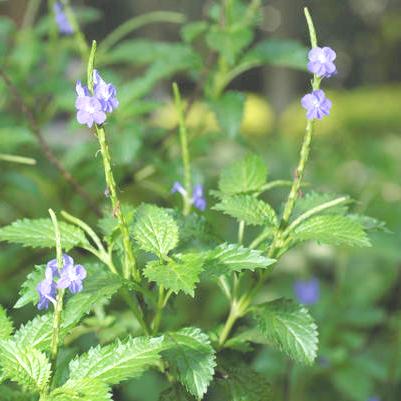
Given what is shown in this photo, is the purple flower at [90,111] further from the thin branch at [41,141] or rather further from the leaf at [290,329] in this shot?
the thin branch at [41,141]

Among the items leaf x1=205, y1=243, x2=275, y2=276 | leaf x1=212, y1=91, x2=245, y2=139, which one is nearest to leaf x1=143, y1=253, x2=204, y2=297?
leaf x1=205, y1=243, x2=275, y2=276

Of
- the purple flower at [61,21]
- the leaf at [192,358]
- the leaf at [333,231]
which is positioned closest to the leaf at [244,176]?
the leaf at [333,231]

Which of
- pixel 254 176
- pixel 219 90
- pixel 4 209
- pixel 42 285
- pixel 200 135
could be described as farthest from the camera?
pixel 4 209

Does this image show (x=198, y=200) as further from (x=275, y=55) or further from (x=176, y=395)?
(x=275, y=55)

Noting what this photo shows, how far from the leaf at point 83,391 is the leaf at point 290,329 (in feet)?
1.03

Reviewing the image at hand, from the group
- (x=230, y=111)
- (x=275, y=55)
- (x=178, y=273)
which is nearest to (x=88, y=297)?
(x=178, y=273)

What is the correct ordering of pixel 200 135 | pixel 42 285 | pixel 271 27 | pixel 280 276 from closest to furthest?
pixel 42 285 → pixel 200 135 → pixel 280 276 → pixel 271 27

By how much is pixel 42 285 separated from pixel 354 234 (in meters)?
0.46

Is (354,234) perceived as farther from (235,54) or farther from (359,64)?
(359,64)

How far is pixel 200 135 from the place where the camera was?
2.12 m

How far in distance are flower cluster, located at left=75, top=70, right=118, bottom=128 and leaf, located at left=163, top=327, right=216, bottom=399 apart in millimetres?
319

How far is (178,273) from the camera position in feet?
3.31

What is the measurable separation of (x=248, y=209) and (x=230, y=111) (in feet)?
2.51

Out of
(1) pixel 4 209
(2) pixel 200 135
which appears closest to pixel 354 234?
(2) pixel 200 135
